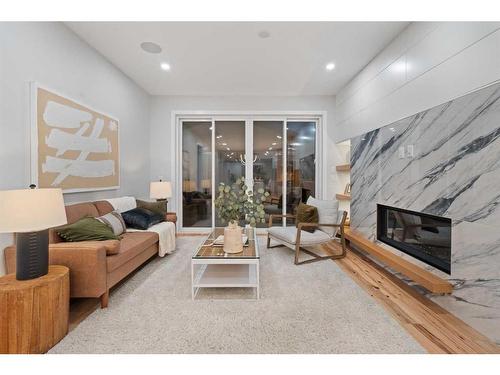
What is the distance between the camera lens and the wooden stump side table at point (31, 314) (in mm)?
1455

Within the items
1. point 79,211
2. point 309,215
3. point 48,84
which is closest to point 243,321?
point 309,215

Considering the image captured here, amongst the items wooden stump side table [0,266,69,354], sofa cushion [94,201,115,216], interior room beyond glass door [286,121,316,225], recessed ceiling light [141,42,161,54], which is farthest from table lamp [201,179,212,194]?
wooden stump side table [0,266,69,354]

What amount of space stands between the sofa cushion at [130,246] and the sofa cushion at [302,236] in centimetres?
169

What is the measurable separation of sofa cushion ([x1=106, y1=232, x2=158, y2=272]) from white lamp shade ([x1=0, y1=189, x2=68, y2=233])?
0.63 m

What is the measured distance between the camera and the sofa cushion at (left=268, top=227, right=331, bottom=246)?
3201mm

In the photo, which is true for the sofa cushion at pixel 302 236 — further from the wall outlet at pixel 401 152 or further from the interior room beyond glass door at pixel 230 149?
the interior room beyond glass door at pixel 230 149

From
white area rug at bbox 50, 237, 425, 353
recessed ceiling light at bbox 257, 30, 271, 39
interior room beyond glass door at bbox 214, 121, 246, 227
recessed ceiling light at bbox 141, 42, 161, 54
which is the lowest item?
white area rug at bbox 50, 237, 425, 353

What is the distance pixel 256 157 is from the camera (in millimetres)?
5012

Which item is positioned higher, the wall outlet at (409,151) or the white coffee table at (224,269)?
the wall outlet at (409,151)

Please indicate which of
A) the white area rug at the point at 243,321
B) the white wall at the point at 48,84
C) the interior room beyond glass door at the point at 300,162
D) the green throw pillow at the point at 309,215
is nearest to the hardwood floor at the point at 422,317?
the white area rug at the point at 243,321

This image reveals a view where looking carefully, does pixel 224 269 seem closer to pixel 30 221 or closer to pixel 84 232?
pixel 84 232

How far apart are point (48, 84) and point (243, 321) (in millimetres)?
2960

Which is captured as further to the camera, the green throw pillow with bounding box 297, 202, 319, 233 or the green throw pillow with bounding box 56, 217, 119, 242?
the green throw pillow with bounding box 297, 202, 319, 233

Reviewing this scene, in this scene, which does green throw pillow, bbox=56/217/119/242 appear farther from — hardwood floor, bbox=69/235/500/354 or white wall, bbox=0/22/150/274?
hardwood floor, bbox=69/235/500/354
